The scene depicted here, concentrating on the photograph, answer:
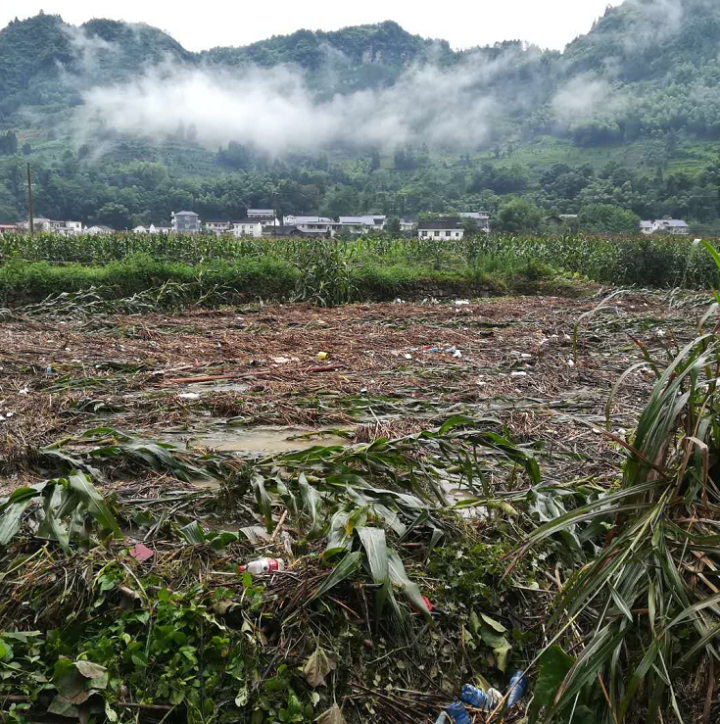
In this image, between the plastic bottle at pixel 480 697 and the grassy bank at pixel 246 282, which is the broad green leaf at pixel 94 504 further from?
the grassy bank at pixel 246 282

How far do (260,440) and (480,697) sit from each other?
2.28 m

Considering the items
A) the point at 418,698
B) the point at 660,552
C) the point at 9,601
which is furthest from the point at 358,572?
the point at 9,601

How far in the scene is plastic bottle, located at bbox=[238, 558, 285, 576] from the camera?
81.4 inches

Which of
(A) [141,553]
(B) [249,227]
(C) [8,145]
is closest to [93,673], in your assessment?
(A) [141,553]

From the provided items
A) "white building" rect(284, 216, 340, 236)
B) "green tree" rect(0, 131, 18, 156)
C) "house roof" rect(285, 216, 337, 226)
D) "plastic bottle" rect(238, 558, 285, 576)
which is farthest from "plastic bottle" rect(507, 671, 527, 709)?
"green tree" rect(0, 131, 18, 156)

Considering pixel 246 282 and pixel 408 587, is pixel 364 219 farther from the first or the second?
pixel 408 587

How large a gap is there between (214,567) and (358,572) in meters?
0.50

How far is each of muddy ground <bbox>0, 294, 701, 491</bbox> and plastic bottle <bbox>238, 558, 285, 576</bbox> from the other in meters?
1.29

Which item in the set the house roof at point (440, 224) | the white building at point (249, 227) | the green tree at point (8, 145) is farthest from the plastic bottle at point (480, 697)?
the green tree at point (8, 145)

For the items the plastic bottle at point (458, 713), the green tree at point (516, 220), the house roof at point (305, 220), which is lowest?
the house roof at point (305, 220)

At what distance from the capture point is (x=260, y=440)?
150 inches

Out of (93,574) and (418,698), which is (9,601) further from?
(418,698)

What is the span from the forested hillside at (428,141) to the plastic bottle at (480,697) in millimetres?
44834

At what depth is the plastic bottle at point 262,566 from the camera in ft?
6.79
